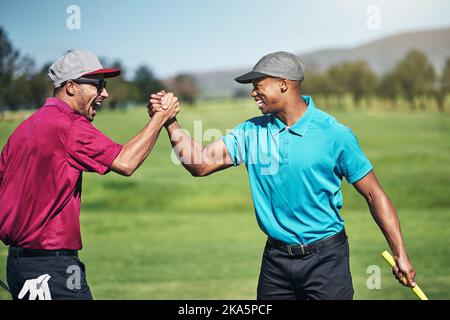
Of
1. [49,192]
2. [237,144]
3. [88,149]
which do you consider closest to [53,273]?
[49,192]

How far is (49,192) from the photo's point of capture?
4273mm

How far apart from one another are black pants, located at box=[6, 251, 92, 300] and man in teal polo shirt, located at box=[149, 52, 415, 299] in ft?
4.08

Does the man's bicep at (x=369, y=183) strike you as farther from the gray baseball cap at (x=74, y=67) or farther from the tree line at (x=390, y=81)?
the tree line at (x=390, y=81)

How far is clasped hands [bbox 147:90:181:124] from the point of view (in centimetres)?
497

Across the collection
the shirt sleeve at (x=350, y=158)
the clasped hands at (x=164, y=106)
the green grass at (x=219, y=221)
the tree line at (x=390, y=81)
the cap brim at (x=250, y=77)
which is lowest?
the green grass at (x=219, y=221)

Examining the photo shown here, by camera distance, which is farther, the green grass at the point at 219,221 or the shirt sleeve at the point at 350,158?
the green grass at the point at 219,221

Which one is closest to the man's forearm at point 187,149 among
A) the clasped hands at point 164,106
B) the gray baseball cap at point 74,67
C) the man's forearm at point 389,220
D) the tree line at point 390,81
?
the clasped hands at point 164,106

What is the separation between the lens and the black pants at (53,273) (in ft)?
14.2

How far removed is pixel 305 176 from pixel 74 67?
64.5 inches

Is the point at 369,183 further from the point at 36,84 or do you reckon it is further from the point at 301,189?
the point at 36,84

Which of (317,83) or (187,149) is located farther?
(317,83)

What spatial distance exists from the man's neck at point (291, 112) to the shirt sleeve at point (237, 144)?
0.97 ft

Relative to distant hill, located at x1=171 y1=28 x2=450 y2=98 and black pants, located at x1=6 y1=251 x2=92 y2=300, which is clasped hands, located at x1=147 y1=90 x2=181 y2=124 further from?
distant hill, located at x1=171 y1=28 x2=450 y2=98
